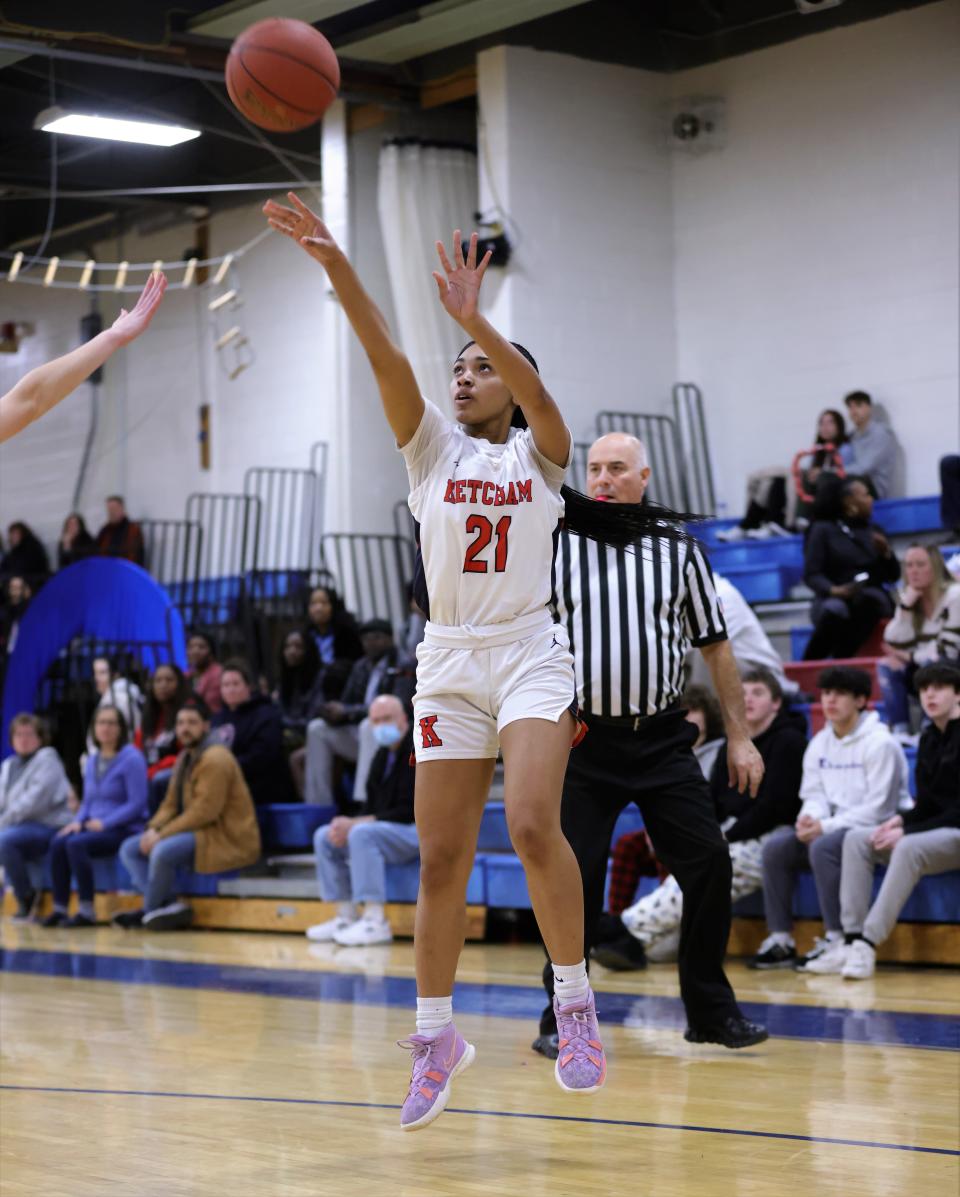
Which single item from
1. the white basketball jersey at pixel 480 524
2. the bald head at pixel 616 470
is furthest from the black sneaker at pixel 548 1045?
the white basketball jersey at pixel 480 524

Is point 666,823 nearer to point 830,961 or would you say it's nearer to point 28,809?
point 830,961

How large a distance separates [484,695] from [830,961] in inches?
143

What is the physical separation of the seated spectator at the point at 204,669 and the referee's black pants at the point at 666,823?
6.87 m

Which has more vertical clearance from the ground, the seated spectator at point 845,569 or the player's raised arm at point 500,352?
the player's raised arm at point 500,352

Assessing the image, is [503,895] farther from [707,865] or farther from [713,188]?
[713,188]

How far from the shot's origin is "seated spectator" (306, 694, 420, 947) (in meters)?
9.09

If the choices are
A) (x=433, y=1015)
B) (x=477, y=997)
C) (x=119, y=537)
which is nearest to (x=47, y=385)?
(x=433, y=1015)

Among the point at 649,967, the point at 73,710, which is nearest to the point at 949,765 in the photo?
the point at 649,967

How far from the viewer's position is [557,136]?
12984mm

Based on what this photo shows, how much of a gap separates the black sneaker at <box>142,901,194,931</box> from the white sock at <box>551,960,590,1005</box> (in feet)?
22.5

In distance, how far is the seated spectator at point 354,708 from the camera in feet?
33.9

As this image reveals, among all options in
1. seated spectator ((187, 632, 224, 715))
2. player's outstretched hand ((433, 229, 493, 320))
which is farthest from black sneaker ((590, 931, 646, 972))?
seated spectator ((187, 632, 224, 715))

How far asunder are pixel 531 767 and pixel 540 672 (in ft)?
0.74

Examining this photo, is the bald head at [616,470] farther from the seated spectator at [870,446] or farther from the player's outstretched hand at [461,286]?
the seated spectator at [870,446]
